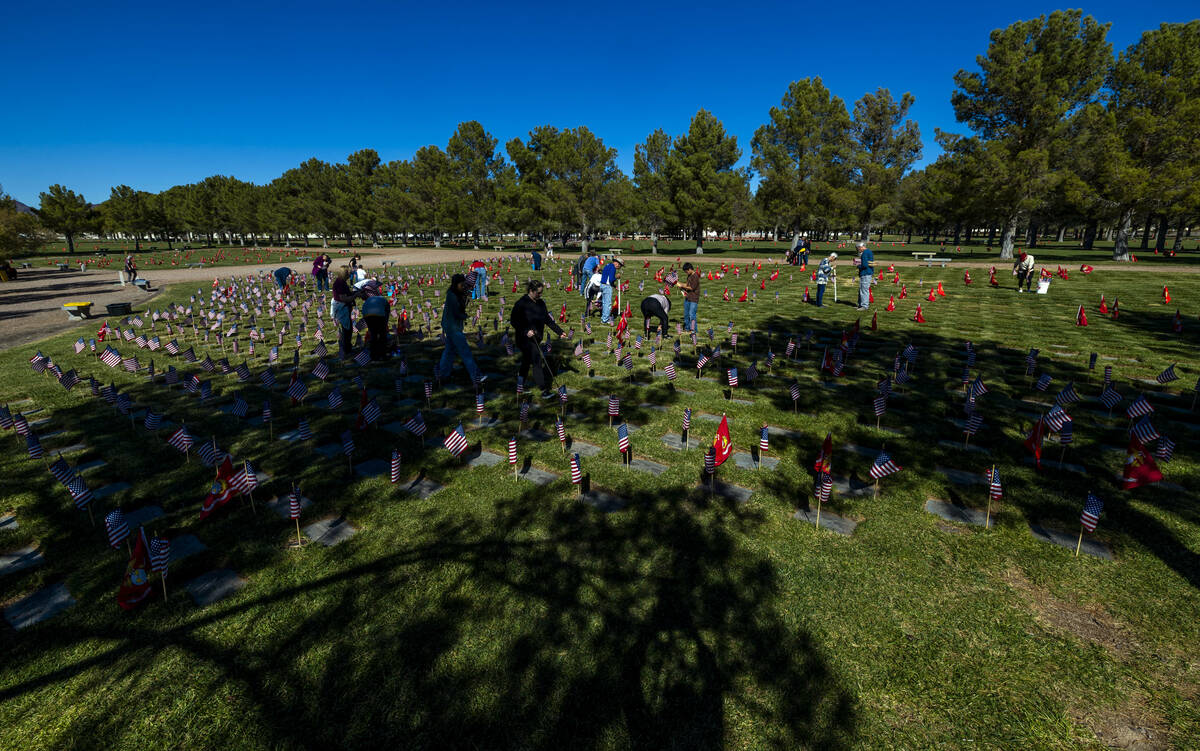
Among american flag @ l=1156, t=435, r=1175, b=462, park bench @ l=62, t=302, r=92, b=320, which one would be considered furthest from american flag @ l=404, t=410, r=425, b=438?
park bench @ l=62, t=302, r=92, b=320

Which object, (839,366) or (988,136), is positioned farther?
(988,136)

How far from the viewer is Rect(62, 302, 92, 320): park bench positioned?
742 inches

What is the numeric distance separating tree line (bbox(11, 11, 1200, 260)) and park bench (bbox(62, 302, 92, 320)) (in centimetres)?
4305

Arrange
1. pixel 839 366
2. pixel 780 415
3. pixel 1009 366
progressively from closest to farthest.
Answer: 1. pixel 780 415
2. pixel 839 366
3. pixel 1009 366

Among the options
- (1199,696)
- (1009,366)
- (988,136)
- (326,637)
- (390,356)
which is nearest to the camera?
(1199,696)

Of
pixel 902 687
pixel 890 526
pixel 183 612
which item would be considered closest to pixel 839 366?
pixel 890 526

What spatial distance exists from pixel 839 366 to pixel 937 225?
87.2 m

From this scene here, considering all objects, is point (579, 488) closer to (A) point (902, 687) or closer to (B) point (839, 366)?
(A) point (902, 687)

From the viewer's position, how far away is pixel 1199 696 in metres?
3.14

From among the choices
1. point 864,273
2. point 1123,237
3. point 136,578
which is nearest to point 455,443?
point 136,578

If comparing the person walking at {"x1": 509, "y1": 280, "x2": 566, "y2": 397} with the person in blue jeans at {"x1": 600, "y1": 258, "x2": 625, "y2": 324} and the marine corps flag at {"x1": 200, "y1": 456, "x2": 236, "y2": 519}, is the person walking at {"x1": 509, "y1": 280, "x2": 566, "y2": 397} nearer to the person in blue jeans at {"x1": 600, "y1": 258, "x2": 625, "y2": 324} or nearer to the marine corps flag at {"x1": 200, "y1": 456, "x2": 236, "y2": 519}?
the marine corps flag at {"x1": 200, "y1": 456, "x2": 236, "y2": 519}

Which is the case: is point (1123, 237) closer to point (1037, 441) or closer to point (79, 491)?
point (1037, 441)

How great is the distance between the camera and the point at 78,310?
1909cm

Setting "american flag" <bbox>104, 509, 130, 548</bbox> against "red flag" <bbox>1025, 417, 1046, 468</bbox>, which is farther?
"red flag" <bbox>1025, 417, 1046, 468</bbox>
